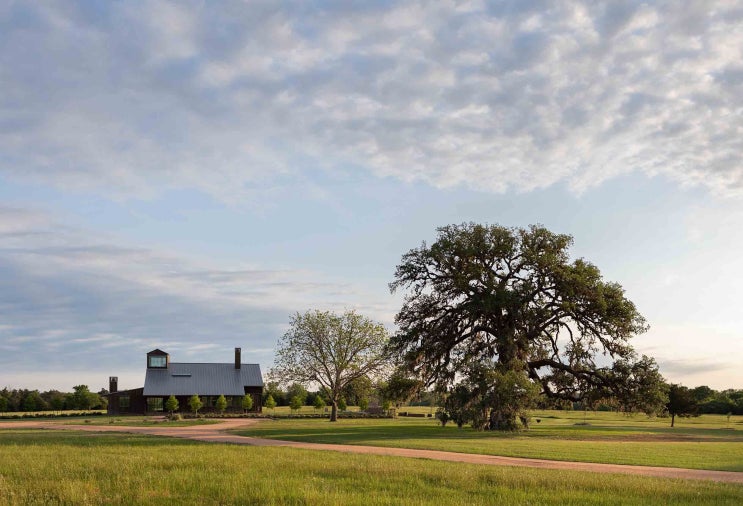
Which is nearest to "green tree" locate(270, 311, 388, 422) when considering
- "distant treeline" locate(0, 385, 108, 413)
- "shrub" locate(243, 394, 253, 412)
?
"shrub" locate(243, 394, 253, 412)

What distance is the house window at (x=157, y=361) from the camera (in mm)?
83250

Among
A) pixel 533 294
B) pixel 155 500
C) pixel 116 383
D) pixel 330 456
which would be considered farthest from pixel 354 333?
pixel 155 500

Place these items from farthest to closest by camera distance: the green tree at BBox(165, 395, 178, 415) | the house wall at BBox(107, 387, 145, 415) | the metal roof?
the house wall at BBox(107, 387, 145, 415) < the metal roof < the green tree at BBox(165, 395, 178, 415)

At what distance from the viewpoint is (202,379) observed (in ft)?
268

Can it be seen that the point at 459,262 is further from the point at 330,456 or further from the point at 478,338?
the point at 330,456

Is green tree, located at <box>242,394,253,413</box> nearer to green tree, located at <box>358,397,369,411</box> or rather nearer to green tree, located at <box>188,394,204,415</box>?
green tree, located at <box>188,394,204,415</box>

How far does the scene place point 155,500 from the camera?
46.6ft

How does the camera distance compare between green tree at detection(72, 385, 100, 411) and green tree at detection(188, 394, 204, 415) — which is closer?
green tree at detection(188, 394, 204, 415)

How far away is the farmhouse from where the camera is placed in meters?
78.2

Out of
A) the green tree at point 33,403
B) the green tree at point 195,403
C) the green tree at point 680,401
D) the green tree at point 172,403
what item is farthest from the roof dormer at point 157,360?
the green tree at point 680,401

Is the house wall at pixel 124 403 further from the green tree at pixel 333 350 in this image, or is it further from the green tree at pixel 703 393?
the green tree at pixel 703 393

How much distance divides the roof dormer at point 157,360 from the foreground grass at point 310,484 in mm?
64030

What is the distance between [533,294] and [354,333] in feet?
93.4

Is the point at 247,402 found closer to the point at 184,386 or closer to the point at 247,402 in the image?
the point at 247,402
